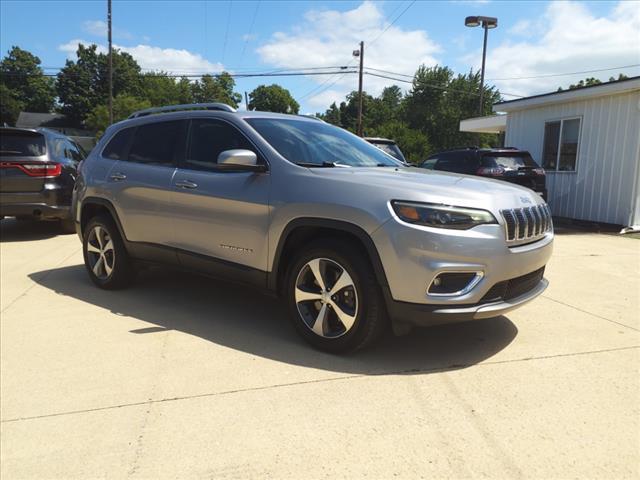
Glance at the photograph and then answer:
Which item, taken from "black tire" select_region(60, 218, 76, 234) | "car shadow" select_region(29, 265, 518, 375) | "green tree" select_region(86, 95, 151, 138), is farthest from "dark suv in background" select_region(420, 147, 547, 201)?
"green tree" select_region(86, 95, 151, 138)

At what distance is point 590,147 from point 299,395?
411 inches

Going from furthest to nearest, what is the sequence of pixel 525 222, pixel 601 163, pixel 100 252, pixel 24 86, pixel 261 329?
pixel 24 86 → pixel 601 163 → pixel 100 252 → pixel 261 329 → pixel 525 222

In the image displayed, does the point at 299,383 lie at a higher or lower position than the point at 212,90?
lower

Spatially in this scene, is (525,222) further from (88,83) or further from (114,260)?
(88,83)

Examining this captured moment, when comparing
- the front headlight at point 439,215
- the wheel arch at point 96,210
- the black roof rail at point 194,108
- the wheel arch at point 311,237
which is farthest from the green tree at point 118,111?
the front headlight at point 439,215

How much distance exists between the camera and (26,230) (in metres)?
9.73

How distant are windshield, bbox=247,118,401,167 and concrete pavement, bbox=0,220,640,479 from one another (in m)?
1.40

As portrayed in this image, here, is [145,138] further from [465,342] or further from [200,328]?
[465,342]

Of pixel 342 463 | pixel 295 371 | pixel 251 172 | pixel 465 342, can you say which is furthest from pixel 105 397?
pixel 465 342

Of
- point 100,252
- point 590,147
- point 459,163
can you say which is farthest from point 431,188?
point 590,147

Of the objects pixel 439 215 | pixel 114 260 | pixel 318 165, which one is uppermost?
pixel 318 165

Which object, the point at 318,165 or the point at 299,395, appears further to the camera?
the point at 318,165

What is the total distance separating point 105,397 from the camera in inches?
116

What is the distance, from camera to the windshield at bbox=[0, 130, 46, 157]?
8.10 m
